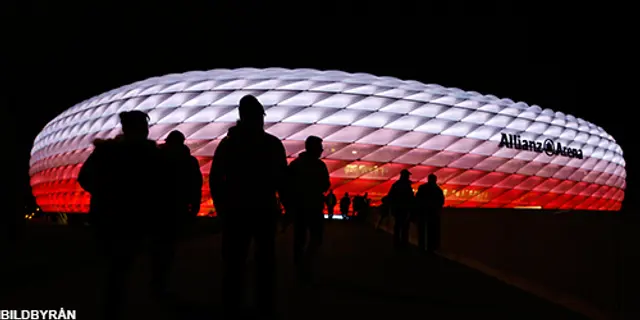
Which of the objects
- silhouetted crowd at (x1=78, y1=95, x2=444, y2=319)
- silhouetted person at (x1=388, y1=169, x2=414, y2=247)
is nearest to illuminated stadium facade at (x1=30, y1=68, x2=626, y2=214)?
silhouetted person at (x1=388, y1=169, x2=414, y2=247)

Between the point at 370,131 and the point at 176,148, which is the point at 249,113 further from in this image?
the point at 370,131

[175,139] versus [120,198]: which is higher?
[175,139]

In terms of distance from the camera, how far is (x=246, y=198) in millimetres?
3053

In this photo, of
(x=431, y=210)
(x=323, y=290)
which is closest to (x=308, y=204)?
(x=323, y=290)

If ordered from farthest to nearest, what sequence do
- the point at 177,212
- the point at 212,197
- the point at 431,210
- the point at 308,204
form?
the point at 431,210 < the point at 308,204 < the point at 177,212 < the point at 212,197

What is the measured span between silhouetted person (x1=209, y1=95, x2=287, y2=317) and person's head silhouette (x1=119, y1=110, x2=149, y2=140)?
0.42m

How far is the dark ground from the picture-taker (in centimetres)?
356

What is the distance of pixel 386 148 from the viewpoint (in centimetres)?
2748

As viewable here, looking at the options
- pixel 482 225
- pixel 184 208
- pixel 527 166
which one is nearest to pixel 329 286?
pixel 184 208

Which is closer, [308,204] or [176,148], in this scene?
[176,148]

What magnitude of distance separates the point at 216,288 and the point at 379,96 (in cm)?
2435

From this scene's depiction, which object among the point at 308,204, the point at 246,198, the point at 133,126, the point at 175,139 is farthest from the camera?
the point at 308,204

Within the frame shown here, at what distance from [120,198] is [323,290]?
2044 millimetres

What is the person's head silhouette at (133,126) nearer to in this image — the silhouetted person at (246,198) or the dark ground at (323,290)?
the silhouetted person at (246,198)
